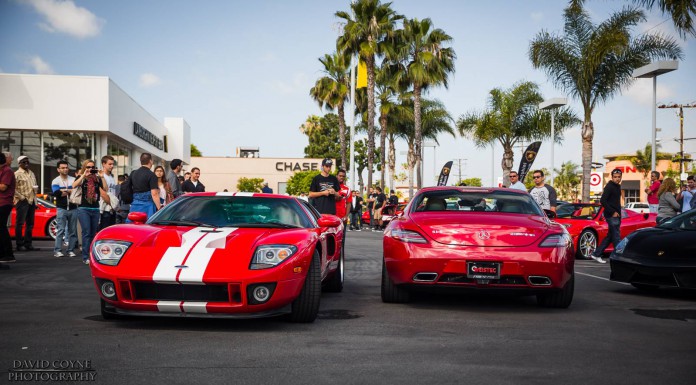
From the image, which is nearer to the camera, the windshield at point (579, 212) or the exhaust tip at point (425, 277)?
the exhaust tip at point (425, 277)

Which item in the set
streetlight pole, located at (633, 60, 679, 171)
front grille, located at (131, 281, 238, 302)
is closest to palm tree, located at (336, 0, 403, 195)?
streetlight pole, located at (633, 60, 679, 171)

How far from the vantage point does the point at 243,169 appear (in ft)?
279

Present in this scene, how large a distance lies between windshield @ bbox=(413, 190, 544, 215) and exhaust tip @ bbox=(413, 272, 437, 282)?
120 centimetres

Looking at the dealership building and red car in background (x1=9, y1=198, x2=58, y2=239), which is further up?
the dealership building

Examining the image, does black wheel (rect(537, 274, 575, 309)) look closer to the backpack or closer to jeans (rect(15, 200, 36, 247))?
the backpack

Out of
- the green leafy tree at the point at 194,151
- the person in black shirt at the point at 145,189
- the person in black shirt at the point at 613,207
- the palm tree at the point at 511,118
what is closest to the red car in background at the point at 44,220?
the person in black shirt at the point at 145,189

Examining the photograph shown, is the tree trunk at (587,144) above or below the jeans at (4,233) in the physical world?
above

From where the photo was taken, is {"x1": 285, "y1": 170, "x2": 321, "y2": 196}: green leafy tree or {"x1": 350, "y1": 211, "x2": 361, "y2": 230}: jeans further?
{"x1": 285, "y1": 170, "x2": 321, "y2": 196}: green leafy tree

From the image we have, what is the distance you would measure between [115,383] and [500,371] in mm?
2320

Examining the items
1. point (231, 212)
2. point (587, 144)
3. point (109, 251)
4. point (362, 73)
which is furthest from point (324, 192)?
point (362, 73)

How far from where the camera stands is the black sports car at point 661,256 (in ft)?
26.5

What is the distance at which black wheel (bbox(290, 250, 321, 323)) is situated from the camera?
6.02 m

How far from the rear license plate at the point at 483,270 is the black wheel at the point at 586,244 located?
9222 mm

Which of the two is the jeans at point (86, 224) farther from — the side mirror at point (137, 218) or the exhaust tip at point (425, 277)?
the exhaust tip at point (425, 277)
